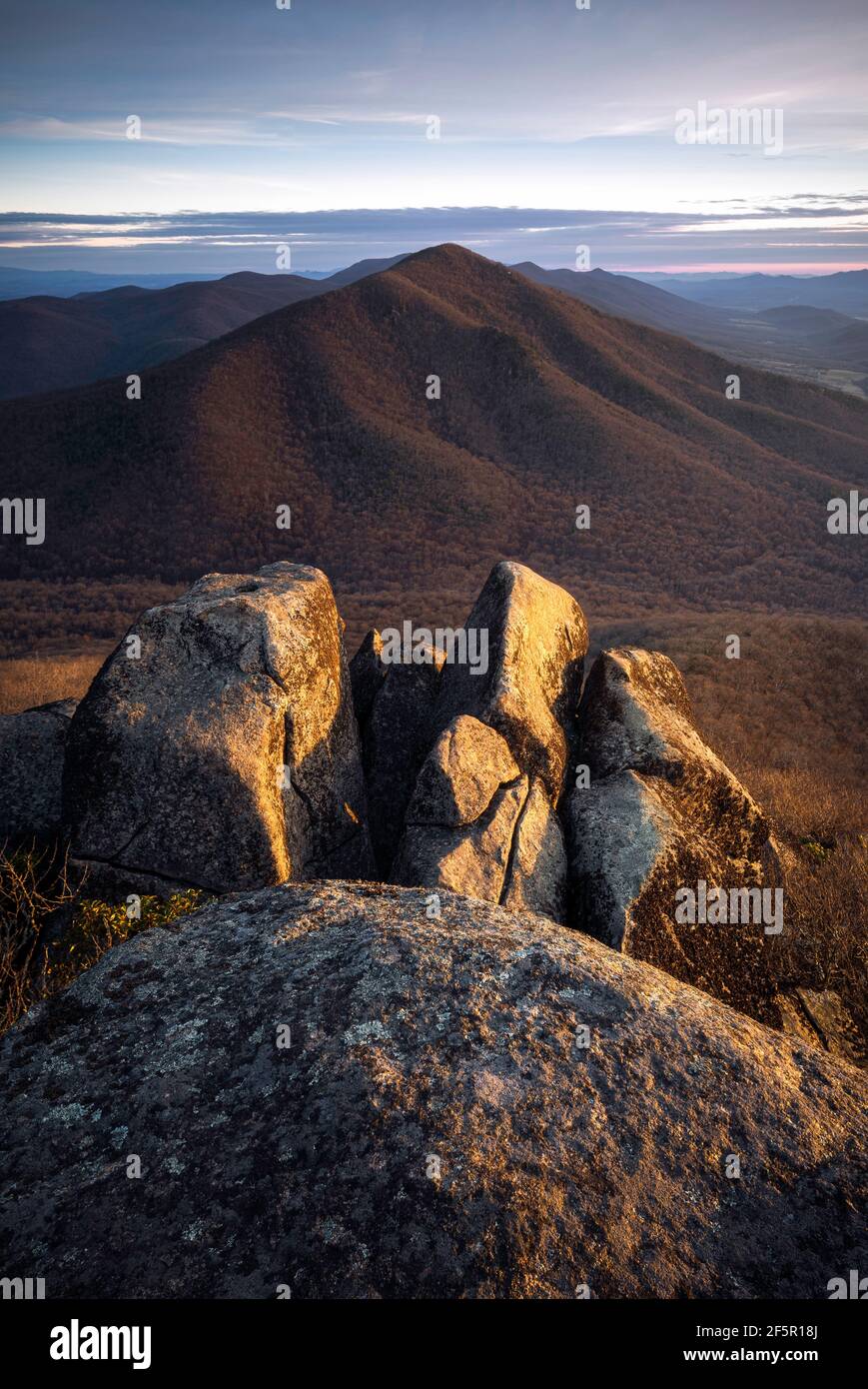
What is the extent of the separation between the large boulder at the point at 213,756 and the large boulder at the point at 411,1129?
3.43 m

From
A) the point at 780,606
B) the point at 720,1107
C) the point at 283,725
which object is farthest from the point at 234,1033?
the point at 780,606

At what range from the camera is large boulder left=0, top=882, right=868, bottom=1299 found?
290 cm

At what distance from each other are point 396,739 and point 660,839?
4.67 meters

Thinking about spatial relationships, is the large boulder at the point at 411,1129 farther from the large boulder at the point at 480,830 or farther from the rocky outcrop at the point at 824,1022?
the rocky outcrop at the point at 824,1022

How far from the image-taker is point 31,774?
32.7 feet

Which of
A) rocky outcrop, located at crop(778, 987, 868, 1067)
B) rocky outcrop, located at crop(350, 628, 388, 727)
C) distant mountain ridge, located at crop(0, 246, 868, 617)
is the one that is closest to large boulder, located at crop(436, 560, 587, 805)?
rocky outcrop, located at crop(350, 628, 388, 727)

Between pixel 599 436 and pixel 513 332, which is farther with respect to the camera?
pixel 513 332

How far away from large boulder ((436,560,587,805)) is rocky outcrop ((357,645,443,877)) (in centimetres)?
A: 47

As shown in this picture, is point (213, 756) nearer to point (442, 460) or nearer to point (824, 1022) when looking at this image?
point (824, 1022)

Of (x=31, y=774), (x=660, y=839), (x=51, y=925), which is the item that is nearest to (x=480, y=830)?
(x=660, y=839)

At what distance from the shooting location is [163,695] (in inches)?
335

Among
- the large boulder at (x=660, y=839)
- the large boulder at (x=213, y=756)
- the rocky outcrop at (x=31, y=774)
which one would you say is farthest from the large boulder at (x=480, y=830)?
the rocky outcrop at (x=31, y=774)

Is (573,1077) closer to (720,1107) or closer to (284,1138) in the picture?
(720,1107)

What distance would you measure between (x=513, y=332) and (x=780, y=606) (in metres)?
73.7
